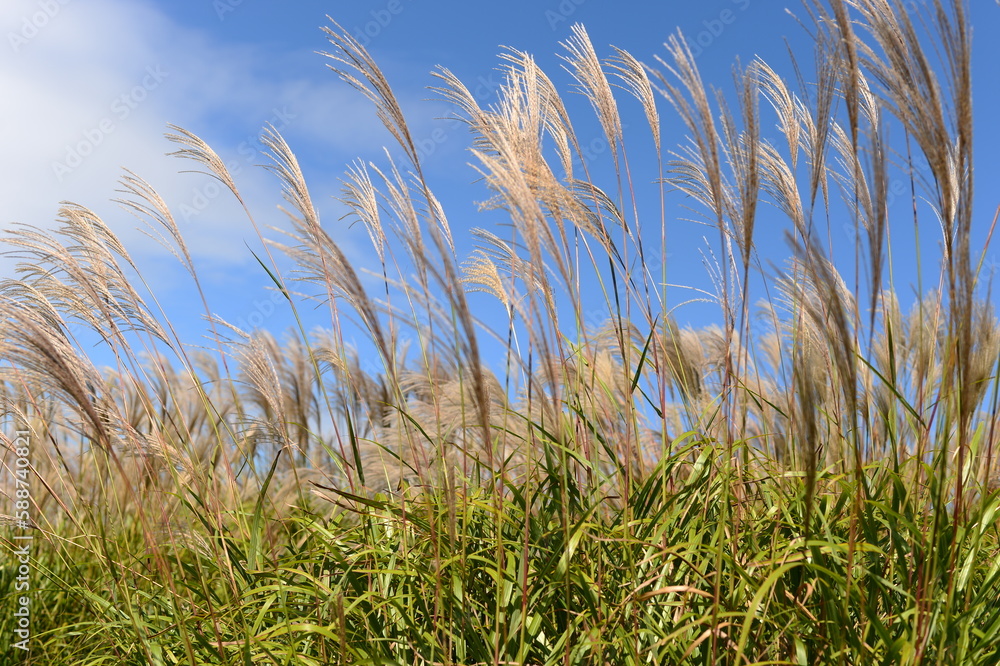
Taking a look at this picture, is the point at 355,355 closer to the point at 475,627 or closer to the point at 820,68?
the point at 475,627

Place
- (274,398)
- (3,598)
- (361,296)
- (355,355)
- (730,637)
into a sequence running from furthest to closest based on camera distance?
(355,355) < (3,598) < (274,398) < (361,296) < (730,637)

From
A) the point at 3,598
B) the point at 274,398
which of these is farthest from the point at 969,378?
the point at 3,598

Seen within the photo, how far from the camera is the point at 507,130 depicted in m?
1.89

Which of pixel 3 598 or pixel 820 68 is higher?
pixel 820 68

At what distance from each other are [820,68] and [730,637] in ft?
4.74

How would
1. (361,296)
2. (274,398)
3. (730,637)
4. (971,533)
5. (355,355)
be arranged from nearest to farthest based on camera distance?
(730,637) < (361,296) < (971,533) < (274,398) < (355,355)

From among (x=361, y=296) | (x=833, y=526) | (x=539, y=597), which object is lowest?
(x=539, y=597)

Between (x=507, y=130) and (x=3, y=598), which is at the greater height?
(x=507, y=130)

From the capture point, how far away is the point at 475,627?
188cm

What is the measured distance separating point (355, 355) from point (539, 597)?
312cm

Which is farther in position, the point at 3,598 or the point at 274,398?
the point at 3,598

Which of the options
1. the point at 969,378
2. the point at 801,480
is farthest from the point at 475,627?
the point at 969,378

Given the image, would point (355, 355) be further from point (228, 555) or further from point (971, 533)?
point (971, 533)

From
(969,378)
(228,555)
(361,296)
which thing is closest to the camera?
(969,378)
